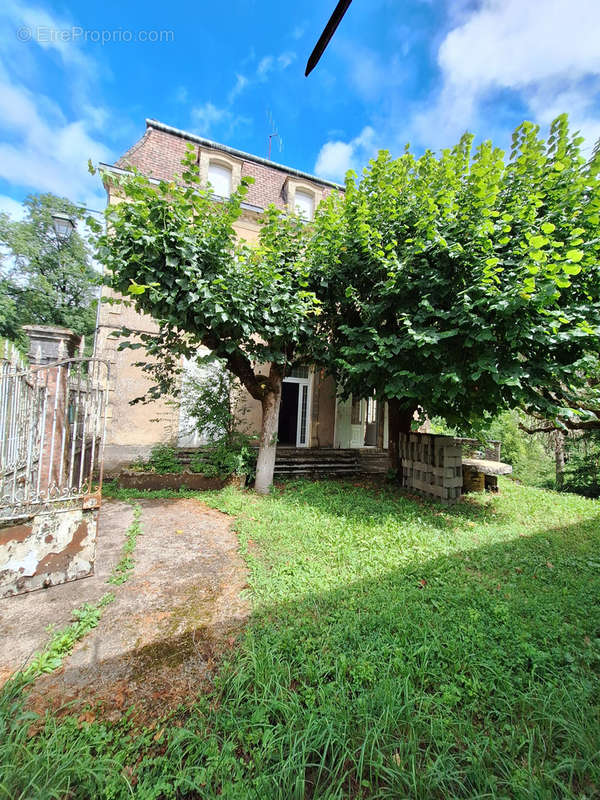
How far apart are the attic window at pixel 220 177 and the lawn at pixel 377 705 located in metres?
10.5

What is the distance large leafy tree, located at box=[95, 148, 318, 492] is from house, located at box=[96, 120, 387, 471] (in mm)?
1904

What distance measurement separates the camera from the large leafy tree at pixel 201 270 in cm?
459

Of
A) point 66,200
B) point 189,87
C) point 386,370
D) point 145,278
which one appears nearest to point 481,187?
point 386,370

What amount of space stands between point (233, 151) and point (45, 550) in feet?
40.2

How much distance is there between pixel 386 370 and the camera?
5742 millimetres

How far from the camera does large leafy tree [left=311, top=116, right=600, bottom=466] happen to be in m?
4.27

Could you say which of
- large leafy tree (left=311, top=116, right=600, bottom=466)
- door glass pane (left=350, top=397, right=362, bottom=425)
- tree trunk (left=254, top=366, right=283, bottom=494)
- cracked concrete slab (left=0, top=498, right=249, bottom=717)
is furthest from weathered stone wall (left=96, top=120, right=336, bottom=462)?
cracked concrete slab (left=0, top=498, right=249, bottom=717)

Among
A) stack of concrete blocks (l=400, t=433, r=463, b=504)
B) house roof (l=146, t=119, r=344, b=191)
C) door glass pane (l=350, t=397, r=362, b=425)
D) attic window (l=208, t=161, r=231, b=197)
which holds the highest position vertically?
house roof (l=146, t=119, r=344, b=191)

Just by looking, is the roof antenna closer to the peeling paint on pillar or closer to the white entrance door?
the white entrance door

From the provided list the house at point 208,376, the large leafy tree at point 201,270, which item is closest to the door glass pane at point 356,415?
the house at point 208,376

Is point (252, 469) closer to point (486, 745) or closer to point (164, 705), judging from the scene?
point (164, 705)

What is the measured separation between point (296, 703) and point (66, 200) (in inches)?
1227

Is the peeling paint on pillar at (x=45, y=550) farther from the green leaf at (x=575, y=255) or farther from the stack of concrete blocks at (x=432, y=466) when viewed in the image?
the green leaf at (x=575, y=255)

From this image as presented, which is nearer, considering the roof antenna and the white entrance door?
the white entrance door
